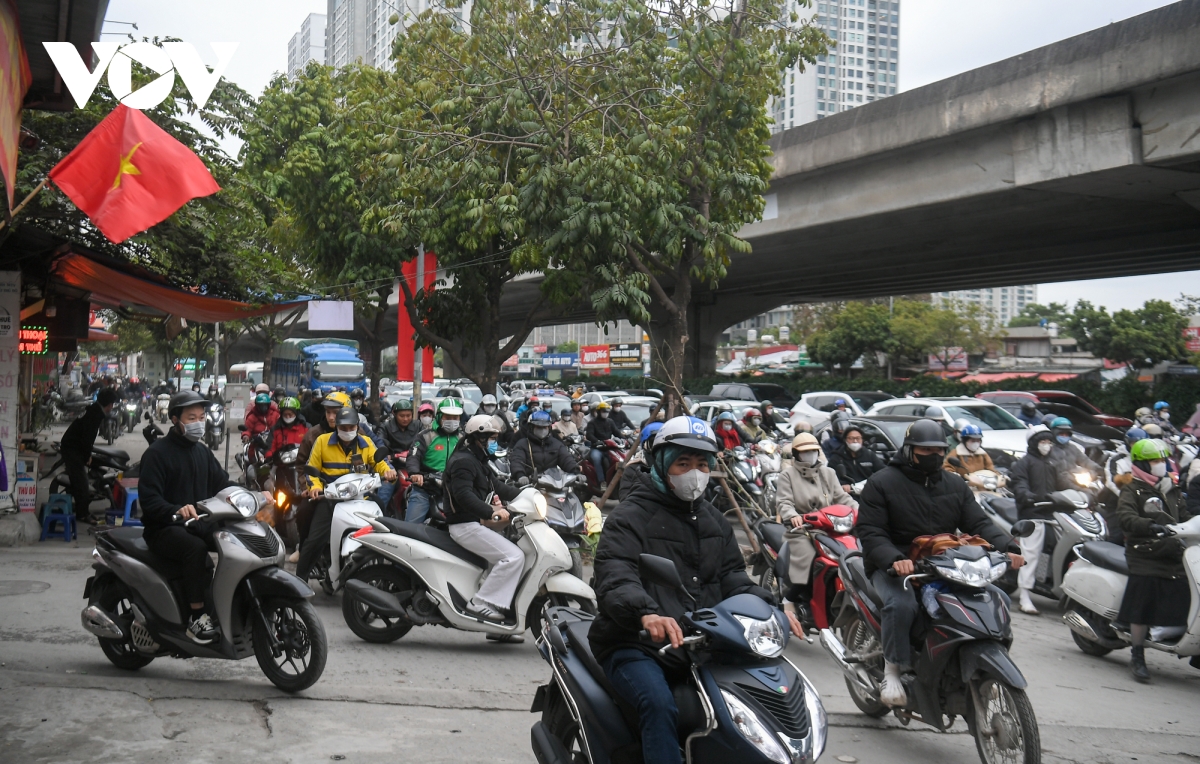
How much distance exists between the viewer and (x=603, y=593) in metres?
3.59

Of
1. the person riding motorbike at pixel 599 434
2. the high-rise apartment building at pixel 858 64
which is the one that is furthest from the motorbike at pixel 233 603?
the high-rise apartment building at pixel 858 64

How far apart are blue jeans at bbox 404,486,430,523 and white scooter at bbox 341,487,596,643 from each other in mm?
1906

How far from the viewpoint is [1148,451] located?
25.1 ft

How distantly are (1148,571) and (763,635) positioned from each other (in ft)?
15.5

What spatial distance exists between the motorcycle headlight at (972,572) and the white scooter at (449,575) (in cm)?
268

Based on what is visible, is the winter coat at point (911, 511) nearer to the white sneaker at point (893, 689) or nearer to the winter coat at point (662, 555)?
the white sneaker at point (893, 689)

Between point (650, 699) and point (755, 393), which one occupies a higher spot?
point (755, 393)

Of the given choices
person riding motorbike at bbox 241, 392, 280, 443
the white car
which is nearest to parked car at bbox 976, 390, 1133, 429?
the white car

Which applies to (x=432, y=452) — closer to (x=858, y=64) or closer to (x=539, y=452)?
(x=539, y=452)

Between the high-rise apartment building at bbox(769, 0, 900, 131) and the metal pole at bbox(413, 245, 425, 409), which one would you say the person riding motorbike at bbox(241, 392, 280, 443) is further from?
the high-rise apartment building at bbox(769, 0, 900, 131)

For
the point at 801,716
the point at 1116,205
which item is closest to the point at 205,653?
the point at 801,716

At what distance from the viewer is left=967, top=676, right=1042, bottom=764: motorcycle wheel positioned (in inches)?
170

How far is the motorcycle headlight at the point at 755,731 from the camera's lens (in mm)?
3199

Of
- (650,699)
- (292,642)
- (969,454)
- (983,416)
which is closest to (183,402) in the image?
(292,642)
